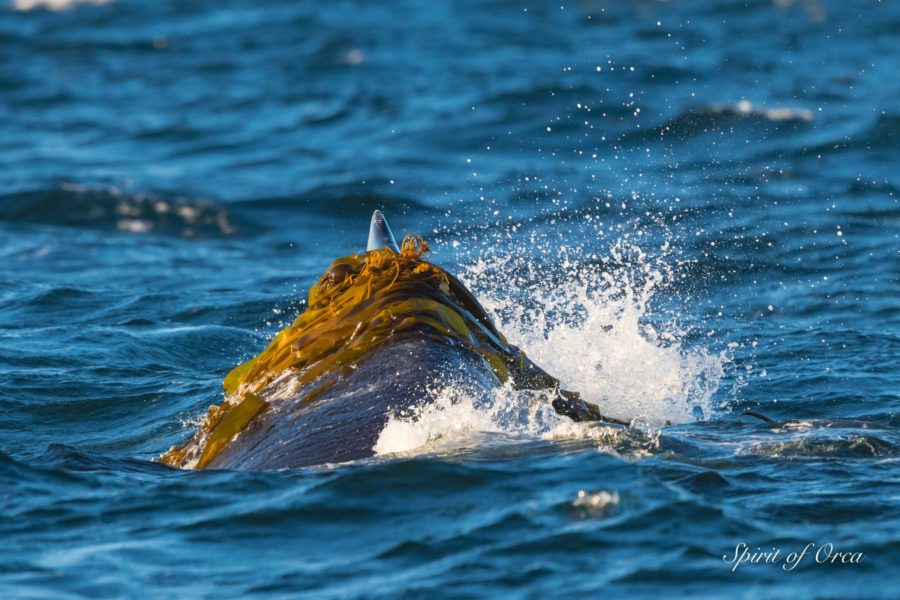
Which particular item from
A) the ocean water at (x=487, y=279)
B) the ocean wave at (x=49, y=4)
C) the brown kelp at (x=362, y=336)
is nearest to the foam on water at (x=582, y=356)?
the ocean water at (x=487, y=279)

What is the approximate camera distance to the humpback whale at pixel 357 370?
6.05 meters

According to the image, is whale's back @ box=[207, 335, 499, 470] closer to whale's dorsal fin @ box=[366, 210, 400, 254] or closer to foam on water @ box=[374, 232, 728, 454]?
foam on water @ box=[374, 232, 728, 454]

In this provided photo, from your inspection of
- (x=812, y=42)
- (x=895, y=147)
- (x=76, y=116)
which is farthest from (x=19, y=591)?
(x=812, y=42)

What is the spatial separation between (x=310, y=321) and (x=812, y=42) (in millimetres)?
17136

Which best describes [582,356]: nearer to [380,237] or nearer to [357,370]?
[380,237]

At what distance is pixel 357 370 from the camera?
20.9 feet

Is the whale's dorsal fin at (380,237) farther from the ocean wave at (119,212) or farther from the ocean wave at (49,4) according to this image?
the ocean wave at (49,4)

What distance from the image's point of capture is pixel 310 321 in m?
6.96

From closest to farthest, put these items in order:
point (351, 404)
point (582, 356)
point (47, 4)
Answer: point (351, 404) < point (582, 356) < point (47, 4)

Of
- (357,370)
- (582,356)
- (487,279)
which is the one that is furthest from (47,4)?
(357,370)

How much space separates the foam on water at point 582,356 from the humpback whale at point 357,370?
0.12 meters

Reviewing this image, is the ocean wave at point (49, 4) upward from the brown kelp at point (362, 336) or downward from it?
upward

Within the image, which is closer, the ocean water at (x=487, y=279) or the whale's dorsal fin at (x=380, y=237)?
the ocean water at (x=487, y=279)

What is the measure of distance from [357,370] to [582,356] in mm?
2236
